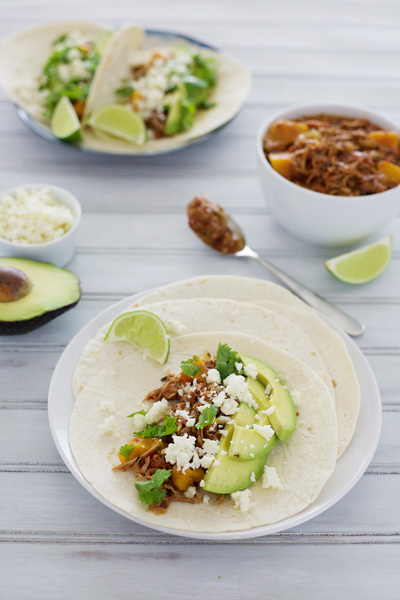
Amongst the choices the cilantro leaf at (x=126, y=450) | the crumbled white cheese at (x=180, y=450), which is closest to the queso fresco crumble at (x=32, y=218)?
the cilantro leaf at (x=126, y=450)

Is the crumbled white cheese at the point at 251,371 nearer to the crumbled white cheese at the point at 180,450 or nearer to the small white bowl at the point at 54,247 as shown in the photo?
the crumbled white cheese at the point at 180,450

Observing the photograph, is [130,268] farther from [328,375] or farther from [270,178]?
[328,375]

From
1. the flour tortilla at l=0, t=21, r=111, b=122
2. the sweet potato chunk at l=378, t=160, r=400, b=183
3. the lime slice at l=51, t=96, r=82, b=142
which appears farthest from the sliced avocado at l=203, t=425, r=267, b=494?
the flour tortilla at l=0, t=21, r=111, b=122

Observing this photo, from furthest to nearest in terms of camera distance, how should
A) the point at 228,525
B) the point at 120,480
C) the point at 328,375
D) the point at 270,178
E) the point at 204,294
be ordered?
the point at 270,178
the point at 204,294
the point at 328,375
the point at 120,480
the point at 228,525

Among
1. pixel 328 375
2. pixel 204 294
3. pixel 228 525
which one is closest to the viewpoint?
pixel 228 525

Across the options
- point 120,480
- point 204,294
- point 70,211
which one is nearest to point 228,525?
point 120,480

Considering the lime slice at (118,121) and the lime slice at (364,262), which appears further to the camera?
the lime slice at (118,121)
